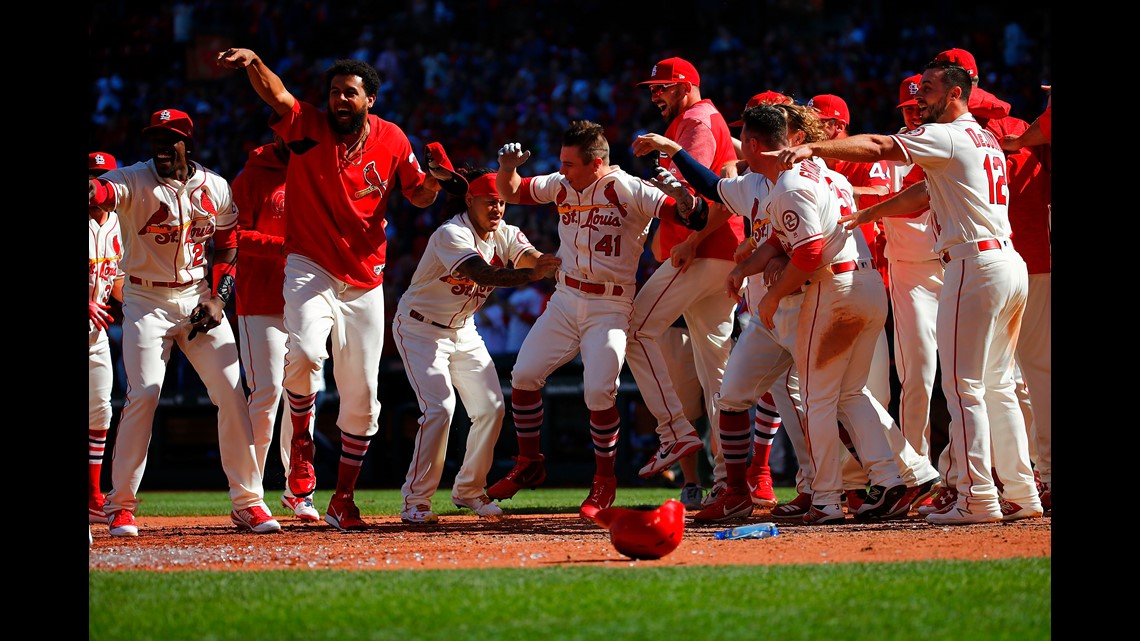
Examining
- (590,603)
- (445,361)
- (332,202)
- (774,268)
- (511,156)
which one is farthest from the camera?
(445,361)

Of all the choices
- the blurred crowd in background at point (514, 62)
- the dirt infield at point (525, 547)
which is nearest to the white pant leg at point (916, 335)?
the dirt infield at point (525, 547)

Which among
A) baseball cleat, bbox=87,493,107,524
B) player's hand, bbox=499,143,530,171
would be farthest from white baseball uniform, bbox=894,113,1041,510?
baseball cleat, bbox=87,493,107,524

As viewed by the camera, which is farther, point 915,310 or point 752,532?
point 915,310

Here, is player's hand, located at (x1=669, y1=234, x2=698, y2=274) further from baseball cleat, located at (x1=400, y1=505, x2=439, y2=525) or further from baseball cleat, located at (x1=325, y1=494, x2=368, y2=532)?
baseball cleat, located at (x1=325, y1=494, x2=368, y2=532)

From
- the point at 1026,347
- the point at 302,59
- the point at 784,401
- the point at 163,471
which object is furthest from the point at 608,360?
the point at 302,59

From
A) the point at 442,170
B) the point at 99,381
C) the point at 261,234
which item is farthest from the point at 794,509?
the point at 99,381

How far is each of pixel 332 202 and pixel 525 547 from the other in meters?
2.09

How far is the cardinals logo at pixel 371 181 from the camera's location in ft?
21.0

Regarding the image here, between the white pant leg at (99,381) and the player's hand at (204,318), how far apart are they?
93cm

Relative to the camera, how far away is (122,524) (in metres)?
6.21

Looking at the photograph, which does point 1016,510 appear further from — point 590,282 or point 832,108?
point 832,108

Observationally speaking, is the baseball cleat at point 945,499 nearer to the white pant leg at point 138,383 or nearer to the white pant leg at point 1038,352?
the white pant leg at point 1038,352

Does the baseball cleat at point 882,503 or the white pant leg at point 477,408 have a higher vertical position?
the white pant leg at point 477,408
